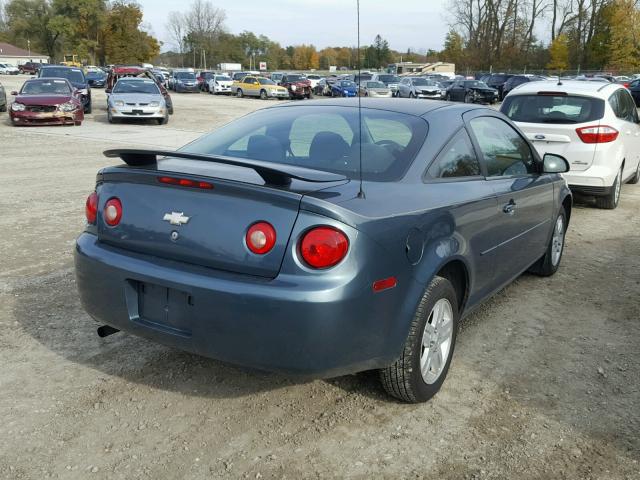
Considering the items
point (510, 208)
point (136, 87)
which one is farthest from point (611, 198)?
point (136, 87)

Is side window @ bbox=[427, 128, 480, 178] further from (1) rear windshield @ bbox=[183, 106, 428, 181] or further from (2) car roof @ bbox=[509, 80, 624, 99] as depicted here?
(2) car roof @ bbox=[509, 80, 624, 99]

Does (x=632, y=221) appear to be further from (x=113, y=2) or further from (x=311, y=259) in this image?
(x=113, y=2)

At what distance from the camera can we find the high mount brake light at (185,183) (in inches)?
116

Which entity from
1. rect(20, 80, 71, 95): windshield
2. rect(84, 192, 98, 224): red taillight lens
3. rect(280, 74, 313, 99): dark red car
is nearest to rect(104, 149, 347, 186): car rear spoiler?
rect(84, 192, 98, 224): red taillight lens

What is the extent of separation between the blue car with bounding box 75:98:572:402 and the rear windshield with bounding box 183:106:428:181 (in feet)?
0.04

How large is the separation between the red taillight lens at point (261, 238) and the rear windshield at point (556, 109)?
21.4ft

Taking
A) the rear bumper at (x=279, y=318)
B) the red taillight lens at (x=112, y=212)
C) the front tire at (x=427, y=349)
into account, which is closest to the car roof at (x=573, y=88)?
the front tire at (x=427, y=349)

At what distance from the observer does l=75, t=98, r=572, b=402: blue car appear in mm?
2760

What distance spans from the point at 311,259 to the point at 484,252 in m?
1.53

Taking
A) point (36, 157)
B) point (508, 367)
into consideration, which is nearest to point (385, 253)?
point (508, 367)

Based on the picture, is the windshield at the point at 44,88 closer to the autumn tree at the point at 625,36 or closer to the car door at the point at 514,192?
the car door at the point at 514,192

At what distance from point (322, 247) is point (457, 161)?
1.40 m

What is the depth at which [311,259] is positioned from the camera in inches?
108

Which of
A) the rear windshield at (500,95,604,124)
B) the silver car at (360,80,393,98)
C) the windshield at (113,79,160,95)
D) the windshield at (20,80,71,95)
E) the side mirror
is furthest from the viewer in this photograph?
the silver car at (360,80,393,98)
